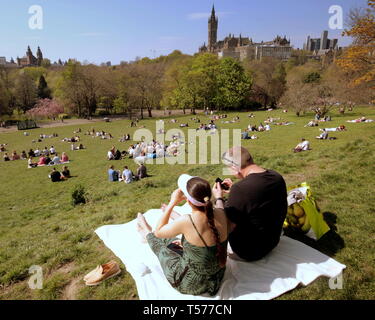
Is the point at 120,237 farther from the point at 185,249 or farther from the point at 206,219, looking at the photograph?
the point at 206,219

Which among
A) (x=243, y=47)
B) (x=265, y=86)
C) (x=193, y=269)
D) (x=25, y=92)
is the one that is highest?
(x=243, y=47)

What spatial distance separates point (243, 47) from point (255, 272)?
15499 centimetres

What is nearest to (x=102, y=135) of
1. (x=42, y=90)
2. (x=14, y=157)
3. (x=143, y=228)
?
(x=14, y=157)

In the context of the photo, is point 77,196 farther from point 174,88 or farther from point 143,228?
point 174,88

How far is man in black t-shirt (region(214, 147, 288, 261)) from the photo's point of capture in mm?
3199

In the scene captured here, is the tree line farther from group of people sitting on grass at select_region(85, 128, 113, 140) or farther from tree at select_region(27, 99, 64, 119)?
group of people sitting on grass at select_region(85, 128, 113, 140)

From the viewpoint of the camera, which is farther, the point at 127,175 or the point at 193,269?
the point at 127,175

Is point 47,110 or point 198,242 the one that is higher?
point 47,110

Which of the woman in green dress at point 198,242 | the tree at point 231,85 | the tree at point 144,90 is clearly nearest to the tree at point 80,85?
the tree at point 144,90

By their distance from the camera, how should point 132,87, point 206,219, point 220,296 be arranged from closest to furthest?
point 206,219
point 220,296
point 132,87

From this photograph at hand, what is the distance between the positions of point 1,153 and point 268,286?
26.2m

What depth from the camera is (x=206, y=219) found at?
2750 mm

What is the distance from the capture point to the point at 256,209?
320 cm
